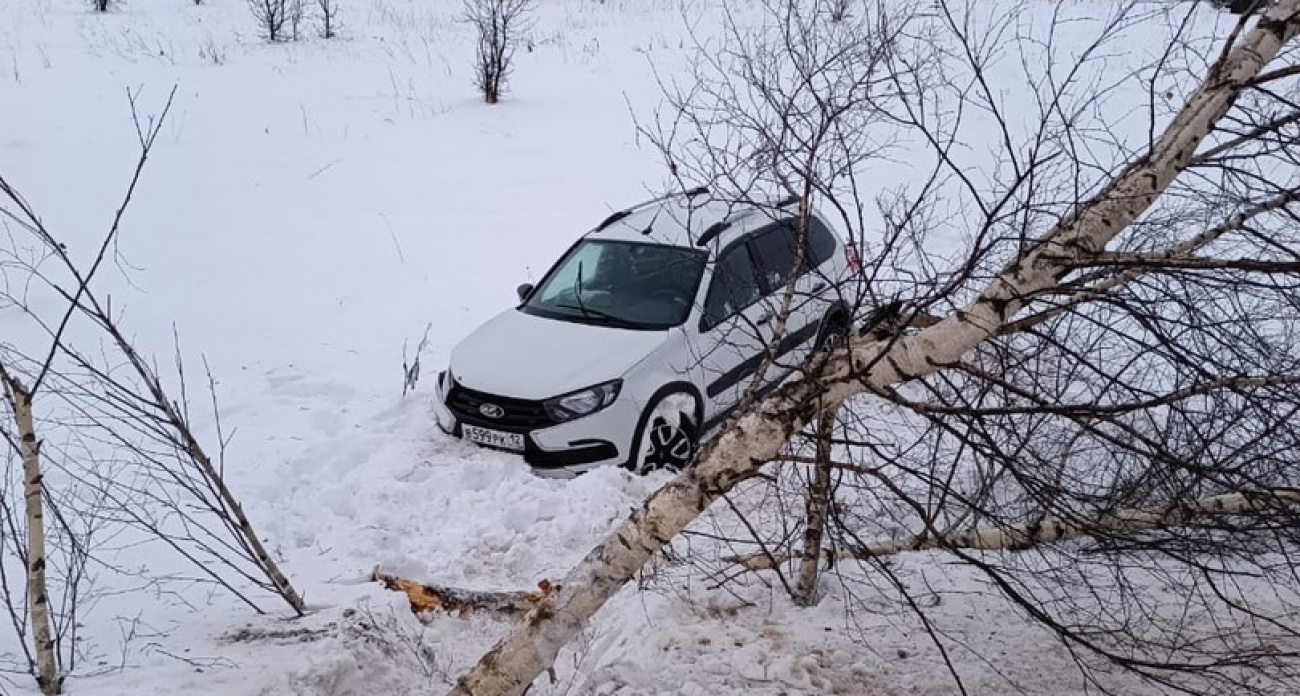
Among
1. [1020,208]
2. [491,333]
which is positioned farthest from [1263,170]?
[491,333]

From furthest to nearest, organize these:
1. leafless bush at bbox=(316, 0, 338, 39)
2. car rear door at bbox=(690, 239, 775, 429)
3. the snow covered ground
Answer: leafless bush at bbox=(316, 0, 338, 39)
car rear door at bbox=(690, 239, 775, 429)
the snow covered ground

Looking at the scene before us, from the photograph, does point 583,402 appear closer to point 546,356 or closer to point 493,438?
point 546,356

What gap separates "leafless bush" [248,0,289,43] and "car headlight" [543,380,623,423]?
14.7 meters

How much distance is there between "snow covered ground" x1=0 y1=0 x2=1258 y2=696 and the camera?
492 cm

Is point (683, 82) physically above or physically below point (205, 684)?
above

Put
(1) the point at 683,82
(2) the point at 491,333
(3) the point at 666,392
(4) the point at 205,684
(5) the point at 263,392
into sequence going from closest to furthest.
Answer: (4) the point at 205,684
(3) the point at 666,392
(2) the point at 491,333
(5) the point at 263,392
(1) the point at 683,82

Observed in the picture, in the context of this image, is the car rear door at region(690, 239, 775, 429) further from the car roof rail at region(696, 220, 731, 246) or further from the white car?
the car roof rail at region(696, 220, 731, 246)

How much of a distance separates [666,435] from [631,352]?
0.61 metres

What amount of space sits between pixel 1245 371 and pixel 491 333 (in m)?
5.34

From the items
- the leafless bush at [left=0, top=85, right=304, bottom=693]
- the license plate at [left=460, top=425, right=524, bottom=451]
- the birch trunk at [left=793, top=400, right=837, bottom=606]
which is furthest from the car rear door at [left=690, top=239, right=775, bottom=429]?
the leafless bush at [left=0, top=85, right=304, bottom=693]

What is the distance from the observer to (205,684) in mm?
4477

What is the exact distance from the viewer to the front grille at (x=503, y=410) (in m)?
7.00

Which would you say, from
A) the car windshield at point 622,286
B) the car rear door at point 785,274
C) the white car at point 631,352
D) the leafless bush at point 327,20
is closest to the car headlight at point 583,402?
the white car at point 631,352

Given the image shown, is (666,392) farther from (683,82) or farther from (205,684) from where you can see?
(683,82)
